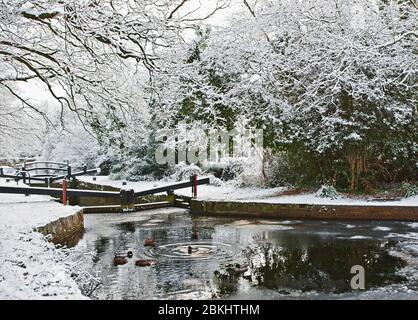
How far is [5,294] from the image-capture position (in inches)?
227

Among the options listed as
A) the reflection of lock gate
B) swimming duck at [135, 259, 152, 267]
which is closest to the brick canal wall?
the reflection of lock gate

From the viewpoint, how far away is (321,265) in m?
9.11

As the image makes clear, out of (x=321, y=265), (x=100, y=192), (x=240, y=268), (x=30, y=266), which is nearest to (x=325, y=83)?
(x=100, y=192)

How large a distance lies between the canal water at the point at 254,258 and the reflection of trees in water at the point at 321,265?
0.02 meters

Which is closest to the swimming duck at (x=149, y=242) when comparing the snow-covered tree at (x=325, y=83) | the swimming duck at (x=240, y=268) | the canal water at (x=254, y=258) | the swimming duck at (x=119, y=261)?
the canal water at (x=254, y=258)

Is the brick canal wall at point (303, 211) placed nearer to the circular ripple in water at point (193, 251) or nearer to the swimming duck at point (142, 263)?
the circular ripple in water at point (193, 251)

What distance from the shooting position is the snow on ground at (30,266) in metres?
5.92

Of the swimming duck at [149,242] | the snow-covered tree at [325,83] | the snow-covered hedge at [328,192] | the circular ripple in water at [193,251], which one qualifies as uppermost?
the snow-covered tree at [325,83]

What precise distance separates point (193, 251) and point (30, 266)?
13.6 ft

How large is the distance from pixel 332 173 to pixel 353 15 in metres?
5.54

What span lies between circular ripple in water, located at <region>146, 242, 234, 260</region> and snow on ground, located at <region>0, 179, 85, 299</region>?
2323mm

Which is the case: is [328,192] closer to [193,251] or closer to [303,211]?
[303,211]

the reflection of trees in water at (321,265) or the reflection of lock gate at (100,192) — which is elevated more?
the reflection of lock gate at (100,192)

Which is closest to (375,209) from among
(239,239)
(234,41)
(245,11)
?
(239,239)
